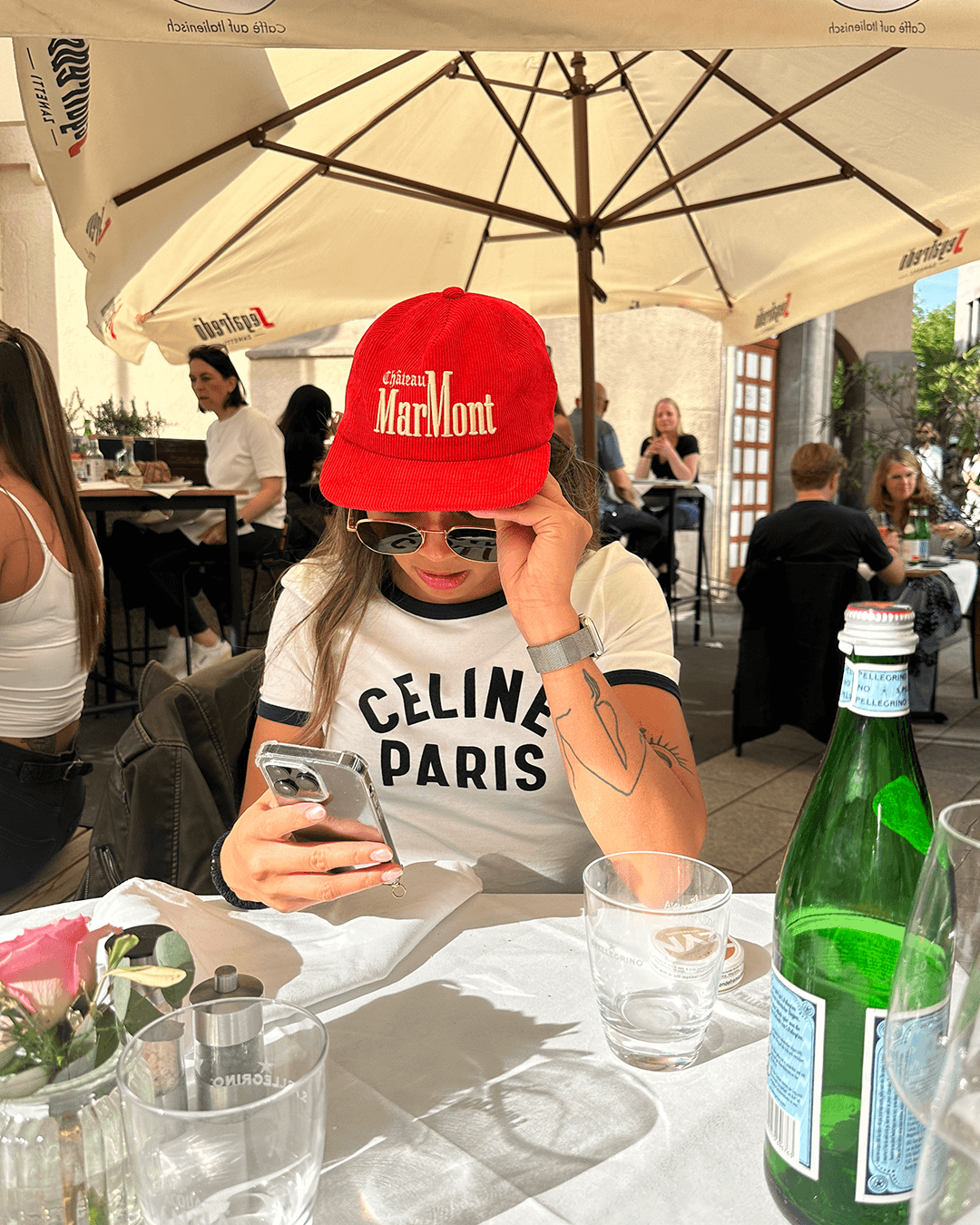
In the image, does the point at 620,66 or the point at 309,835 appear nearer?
the point at 309,835

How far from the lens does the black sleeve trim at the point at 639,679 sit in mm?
1367

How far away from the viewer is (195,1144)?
0.54 meters

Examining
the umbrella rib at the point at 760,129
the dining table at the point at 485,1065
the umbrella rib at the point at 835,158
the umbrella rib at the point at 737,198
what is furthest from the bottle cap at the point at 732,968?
the umbrella rib at the point at 737,198

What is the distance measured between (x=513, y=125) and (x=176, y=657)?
3.31 m

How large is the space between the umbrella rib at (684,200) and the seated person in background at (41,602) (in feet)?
6.75

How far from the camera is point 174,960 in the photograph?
28.5 inches

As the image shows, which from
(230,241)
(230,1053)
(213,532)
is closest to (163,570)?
(213,532)

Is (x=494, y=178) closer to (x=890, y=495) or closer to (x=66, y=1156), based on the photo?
(x=66, y=1156)

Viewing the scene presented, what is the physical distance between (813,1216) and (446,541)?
87cm

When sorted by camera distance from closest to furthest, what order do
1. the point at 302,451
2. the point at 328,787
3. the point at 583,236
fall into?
1. the point at 328,787
2. the point at 583,236
3. the point at 302,451

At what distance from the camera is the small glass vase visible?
23.0 inches

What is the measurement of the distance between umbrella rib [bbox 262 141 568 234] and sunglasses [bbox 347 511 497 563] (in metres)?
1.99

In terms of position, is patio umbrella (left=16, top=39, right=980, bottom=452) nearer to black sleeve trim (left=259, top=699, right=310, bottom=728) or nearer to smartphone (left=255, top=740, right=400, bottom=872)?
black sleeve trim (left=259, top=699, right=310, bottom=728)

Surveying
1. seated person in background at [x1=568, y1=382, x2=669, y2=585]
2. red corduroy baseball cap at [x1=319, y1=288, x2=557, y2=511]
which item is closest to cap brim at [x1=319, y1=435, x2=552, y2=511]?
red corduroy baseball cap at [x1=319, y1=288, x2=557, y2=511]
